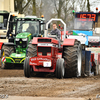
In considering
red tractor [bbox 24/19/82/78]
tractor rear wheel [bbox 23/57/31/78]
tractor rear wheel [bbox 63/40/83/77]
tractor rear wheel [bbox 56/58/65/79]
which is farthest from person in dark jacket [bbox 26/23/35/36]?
tractor rear wheel [bbox 56/58/65/79]

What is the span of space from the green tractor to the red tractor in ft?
9.44

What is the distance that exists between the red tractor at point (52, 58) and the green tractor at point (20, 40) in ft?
9.44

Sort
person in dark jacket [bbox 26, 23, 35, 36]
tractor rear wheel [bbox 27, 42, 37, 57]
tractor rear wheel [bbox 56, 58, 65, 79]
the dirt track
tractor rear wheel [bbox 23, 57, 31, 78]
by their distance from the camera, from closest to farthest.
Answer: the dirt track → tractor rear wheel [bbox 56, 58, 65, 79] → tractor rear wheel [bbox 23, 57, 31, 78] → tractor rear wheel [bbox 27, 42, 37, 57] → person in dark jacket [bbox 26, 23, 35, 36]

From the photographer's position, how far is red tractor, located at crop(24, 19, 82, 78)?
9.84m

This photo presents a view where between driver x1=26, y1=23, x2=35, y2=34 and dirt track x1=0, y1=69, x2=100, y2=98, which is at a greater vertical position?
driver x1=26, y1=23, x2=35, y2=34

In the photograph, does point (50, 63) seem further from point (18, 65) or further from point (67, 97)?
point (18, 65)

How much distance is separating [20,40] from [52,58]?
529 cm

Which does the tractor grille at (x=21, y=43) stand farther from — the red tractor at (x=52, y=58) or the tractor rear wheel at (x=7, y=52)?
the red tractor at (x=52, y=58)

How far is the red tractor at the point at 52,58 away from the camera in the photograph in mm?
9836

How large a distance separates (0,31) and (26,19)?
23.6 ft

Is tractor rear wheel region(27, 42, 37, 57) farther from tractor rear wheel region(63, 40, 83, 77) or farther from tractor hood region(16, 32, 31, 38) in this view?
tractor hood region(16, 32, 31, 38)

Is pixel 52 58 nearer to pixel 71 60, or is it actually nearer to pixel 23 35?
pixel 71 60

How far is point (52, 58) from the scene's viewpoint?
32.6 feet

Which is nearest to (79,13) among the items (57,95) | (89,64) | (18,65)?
(18,65)
